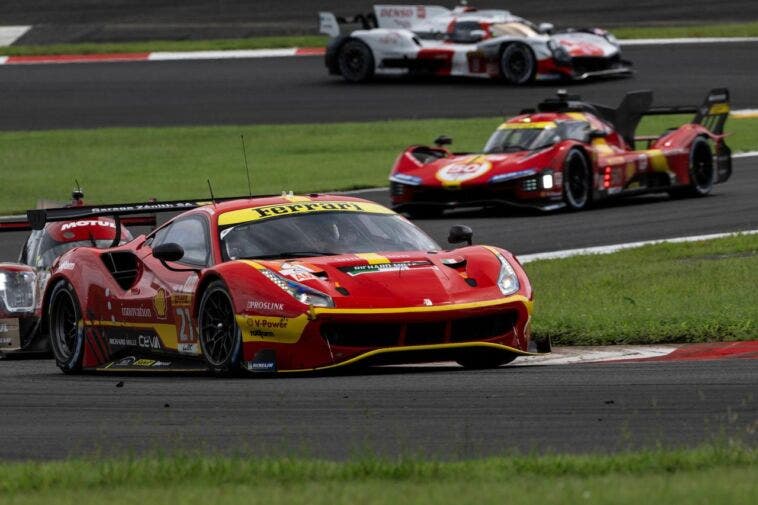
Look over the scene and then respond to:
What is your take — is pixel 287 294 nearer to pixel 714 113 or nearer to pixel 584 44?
pixel 714 113

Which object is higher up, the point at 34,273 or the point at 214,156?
the point at 34,273

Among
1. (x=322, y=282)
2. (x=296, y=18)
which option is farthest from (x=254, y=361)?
(x=296, y=18)

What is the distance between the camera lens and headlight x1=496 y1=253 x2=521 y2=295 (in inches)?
379

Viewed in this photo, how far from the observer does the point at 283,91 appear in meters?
34.3

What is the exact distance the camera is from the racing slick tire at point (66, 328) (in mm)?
11062

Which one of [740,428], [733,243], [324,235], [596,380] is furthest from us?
[733,243]

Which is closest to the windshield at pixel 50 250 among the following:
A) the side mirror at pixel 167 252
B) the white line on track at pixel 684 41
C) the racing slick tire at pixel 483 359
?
the side mirror at pixel 167 252

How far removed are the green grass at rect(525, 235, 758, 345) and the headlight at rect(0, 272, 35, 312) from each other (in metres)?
4.05

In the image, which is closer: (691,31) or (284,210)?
(284,210)

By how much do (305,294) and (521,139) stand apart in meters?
11.8

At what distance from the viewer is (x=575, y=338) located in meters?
11.1

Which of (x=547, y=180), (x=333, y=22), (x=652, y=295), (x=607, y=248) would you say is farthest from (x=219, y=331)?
(x=333, y=22)

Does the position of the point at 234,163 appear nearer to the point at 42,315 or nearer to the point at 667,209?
the point at 667,209

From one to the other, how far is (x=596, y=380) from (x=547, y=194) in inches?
476
